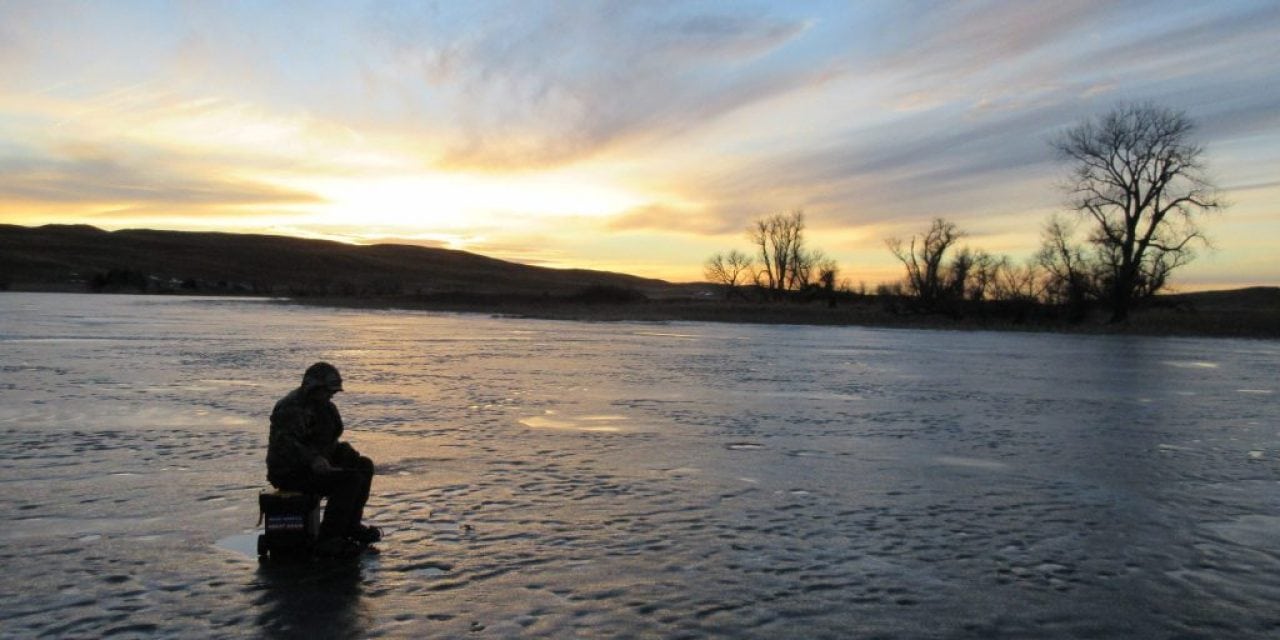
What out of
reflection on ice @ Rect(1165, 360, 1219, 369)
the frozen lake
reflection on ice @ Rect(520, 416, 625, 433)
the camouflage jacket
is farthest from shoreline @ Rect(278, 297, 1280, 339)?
the camouflage jacket

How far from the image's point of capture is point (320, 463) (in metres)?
7.03

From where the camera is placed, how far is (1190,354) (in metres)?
36.0

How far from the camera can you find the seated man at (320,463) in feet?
23.2

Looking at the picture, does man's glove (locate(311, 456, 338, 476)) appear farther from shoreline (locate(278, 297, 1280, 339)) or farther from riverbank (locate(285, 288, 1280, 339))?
riverbank (locate(285, 288, 1280, 339))

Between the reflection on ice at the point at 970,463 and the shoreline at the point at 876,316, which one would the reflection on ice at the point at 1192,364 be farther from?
the shoreline at the point at 876,316

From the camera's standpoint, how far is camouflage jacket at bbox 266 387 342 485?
706cm

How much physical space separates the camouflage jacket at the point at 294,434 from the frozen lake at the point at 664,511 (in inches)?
27.3

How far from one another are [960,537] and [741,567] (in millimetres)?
2141

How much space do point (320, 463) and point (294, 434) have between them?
0.30m

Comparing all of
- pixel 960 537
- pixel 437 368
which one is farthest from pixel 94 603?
pixel 437 368

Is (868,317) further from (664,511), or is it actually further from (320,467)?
(320,467)

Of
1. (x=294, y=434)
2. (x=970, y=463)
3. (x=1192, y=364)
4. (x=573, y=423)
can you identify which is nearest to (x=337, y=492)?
(x=294, y=434)

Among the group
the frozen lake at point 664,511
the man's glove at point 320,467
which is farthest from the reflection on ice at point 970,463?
the man's glove at point 320,467

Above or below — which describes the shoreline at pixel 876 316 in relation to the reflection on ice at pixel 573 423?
above
